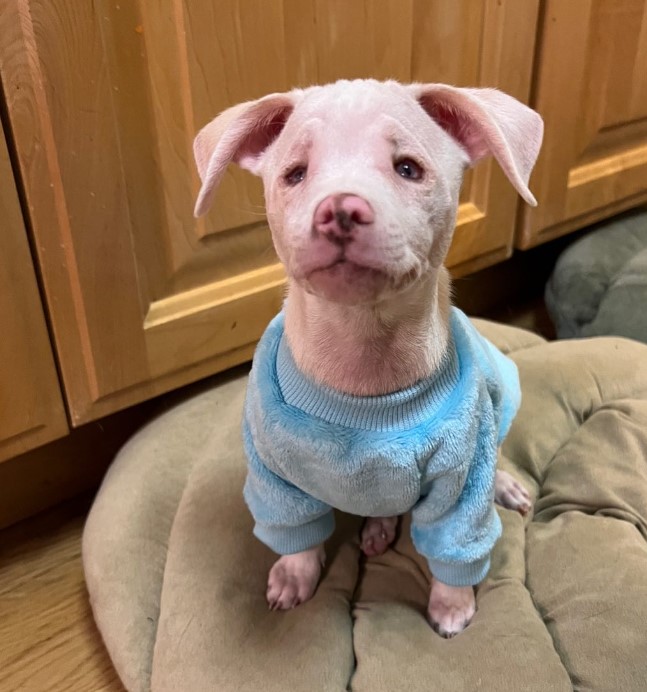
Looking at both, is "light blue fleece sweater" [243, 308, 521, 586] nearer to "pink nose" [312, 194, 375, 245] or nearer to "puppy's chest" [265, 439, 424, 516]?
"puppy's chest" [265, 439, 424, 516]

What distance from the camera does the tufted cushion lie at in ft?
4.98

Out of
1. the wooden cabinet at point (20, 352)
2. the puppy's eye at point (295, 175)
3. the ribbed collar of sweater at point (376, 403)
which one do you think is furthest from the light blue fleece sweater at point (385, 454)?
the wooden cabinet at point (20, 352)

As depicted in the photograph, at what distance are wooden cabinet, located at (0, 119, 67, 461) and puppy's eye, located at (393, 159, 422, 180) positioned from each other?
0.49m

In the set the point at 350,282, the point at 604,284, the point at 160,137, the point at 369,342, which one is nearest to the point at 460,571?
the point at 369,342

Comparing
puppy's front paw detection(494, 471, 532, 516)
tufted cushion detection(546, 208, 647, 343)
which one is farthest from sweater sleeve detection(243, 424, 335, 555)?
tufted cushion detection(546, 208, 647, 343)

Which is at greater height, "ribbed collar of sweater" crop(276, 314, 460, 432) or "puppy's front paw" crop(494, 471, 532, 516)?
"ribbed collar of sweater" crop(276, 314, 460, 432)

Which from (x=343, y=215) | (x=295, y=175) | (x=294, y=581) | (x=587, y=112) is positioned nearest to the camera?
(x=343, y=215)

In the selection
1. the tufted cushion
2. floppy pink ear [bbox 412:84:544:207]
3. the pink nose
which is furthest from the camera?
the tufted cushion

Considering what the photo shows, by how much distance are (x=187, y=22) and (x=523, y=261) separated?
1186mm

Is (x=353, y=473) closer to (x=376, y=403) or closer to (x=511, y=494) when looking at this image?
(x=376, y=403)

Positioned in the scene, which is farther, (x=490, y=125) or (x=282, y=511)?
(x=282, y=511)

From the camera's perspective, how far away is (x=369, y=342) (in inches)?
31.6

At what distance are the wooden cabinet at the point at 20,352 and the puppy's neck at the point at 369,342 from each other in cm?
37

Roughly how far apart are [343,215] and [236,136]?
22 cm
